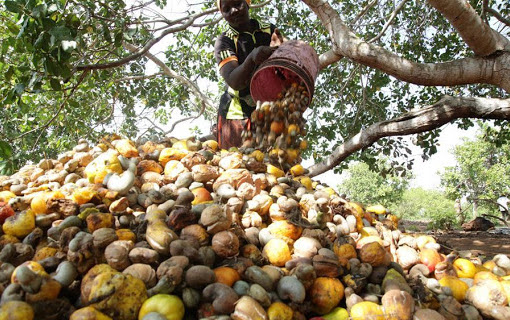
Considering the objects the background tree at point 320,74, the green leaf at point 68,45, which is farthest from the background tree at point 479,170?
the green leaf at point 68,45

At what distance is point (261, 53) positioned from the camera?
9.67ft

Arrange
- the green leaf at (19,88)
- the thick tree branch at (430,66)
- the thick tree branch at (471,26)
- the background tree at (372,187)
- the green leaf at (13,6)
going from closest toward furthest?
the green leaf at (13,6)
the green leaf at (19,88)
the thick tree branch at (471,26)
the thick tree branch at (430,66)
the background tree at (372,187)

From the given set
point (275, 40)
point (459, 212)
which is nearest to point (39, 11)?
point (275, 40)

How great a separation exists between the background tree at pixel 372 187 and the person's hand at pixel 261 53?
2765 centimetres

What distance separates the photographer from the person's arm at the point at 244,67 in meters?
2.96

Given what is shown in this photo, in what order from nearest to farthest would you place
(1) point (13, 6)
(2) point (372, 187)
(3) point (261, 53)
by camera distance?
(1) point (13, 6) → (3) point (261, 53) → (2) point (372, 187)

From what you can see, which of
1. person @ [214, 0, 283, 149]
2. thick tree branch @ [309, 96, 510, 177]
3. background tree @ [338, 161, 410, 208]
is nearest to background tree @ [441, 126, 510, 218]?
background tree @ [338, 161, 410, 208]

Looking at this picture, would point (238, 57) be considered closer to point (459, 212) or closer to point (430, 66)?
point (430, 66)

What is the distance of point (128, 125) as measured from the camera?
8.16 m

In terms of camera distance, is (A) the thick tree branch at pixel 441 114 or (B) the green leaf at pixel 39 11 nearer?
(B) the green leaf at pixel 39 11

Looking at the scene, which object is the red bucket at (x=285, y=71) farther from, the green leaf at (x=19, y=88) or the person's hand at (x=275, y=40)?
the green leaf at (x=19, y=88)

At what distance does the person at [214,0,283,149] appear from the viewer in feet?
10.2

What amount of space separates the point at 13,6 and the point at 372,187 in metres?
32.1

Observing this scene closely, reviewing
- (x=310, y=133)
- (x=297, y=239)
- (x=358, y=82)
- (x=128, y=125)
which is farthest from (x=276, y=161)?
(x=128, y=125)
